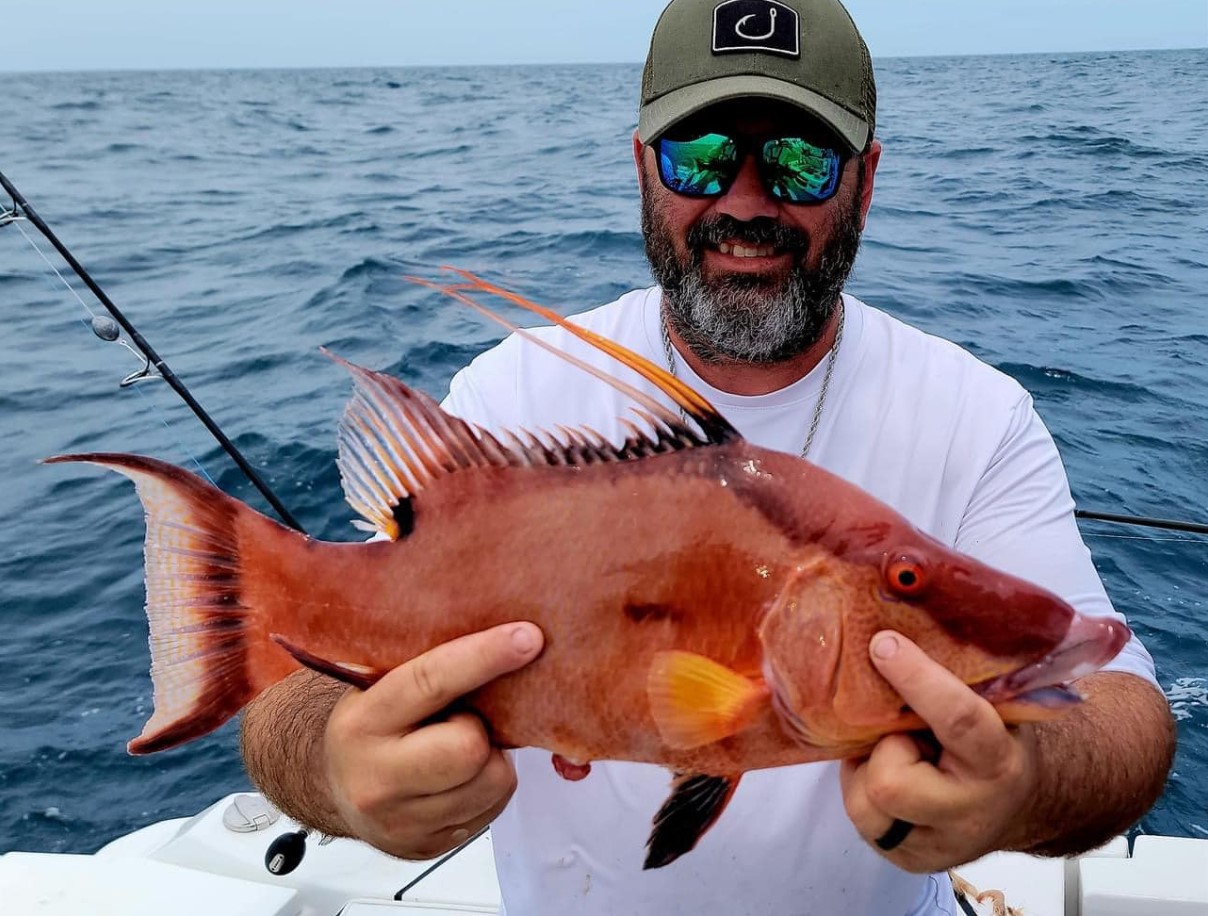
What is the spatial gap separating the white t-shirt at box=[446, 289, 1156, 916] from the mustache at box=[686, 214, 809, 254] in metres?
0.33

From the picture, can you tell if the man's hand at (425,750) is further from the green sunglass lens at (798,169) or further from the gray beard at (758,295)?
the green sunglass lens at (798,169)

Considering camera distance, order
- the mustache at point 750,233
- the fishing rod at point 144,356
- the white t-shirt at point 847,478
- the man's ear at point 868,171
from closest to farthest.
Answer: the white t-shirt at point 847,478 < the mustache at point 750,233 < the man's ear at point 868,171 < the fishing rod at point 144,356

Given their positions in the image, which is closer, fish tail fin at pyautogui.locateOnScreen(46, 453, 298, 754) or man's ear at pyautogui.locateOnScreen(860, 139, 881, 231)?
fish tail fin at pyautogui.locateOnScreen(46, 453, 298, 754)

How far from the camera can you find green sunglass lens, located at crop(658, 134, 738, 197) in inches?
85.4

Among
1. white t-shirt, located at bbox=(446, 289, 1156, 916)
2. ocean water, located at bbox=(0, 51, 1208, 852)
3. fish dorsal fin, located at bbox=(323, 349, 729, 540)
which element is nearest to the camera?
fish dorsal fin, located at bbox=(323, 349, 729, 540)

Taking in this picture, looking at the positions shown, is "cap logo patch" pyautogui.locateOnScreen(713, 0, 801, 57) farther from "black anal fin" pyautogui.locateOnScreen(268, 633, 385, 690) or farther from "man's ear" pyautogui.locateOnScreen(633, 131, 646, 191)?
"black anal fin" pyautogui.locateOnScreen(268, 633, 385, 690)

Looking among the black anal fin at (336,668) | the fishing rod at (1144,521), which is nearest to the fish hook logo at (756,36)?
the black anal fin at (336,668)

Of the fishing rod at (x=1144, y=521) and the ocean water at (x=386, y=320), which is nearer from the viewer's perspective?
the fishing rod at (x=1144, y=521)

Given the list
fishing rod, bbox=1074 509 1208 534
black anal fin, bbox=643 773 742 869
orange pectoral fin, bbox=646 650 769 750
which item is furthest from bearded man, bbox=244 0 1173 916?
fishing rod, bbox=1074 509 1208 534

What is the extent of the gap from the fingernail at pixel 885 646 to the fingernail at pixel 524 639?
482 millimetres

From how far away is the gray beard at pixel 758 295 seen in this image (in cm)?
223

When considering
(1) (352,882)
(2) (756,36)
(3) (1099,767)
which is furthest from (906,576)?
(1) (352,882)

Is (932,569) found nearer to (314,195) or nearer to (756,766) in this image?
(756,766)

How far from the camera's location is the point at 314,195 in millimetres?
18188
